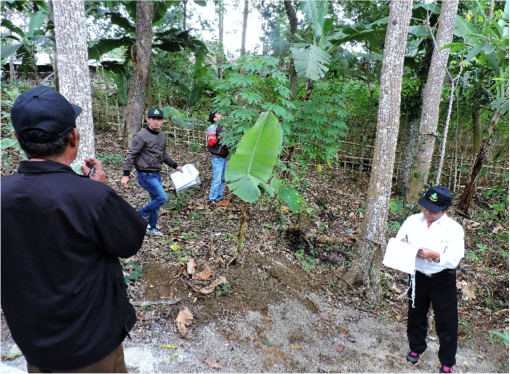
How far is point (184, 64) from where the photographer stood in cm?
1138

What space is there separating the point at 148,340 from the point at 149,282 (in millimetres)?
908

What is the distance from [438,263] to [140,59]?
7.90 m

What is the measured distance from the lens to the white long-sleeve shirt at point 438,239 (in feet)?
9.92

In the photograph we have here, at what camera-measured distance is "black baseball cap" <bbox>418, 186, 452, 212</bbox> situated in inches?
118

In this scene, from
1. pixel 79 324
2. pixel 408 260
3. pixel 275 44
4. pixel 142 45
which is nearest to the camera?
pixel 79 324

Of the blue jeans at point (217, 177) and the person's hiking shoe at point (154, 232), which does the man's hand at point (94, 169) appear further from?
the blue jeans at point (217, 177)

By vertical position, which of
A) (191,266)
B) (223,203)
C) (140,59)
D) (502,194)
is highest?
(140,59)

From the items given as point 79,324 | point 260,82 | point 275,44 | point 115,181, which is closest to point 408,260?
point 79,324

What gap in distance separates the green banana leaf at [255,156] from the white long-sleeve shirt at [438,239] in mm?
1603

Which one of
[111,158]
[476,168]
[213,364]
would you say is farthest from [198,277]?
[476,168]

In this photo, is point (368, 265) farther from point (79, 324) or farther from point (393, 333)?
point (79, 324)

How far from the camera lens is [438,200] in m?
3.03

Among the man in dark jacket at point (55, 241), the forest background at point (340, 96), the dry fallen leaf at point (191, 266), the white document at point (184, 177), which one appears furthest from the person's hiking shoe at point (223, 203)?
Result: the man in dark jacket at point (55, 241)

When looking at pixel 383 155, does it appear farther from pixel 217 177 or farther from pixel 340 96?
pixel 217 177
